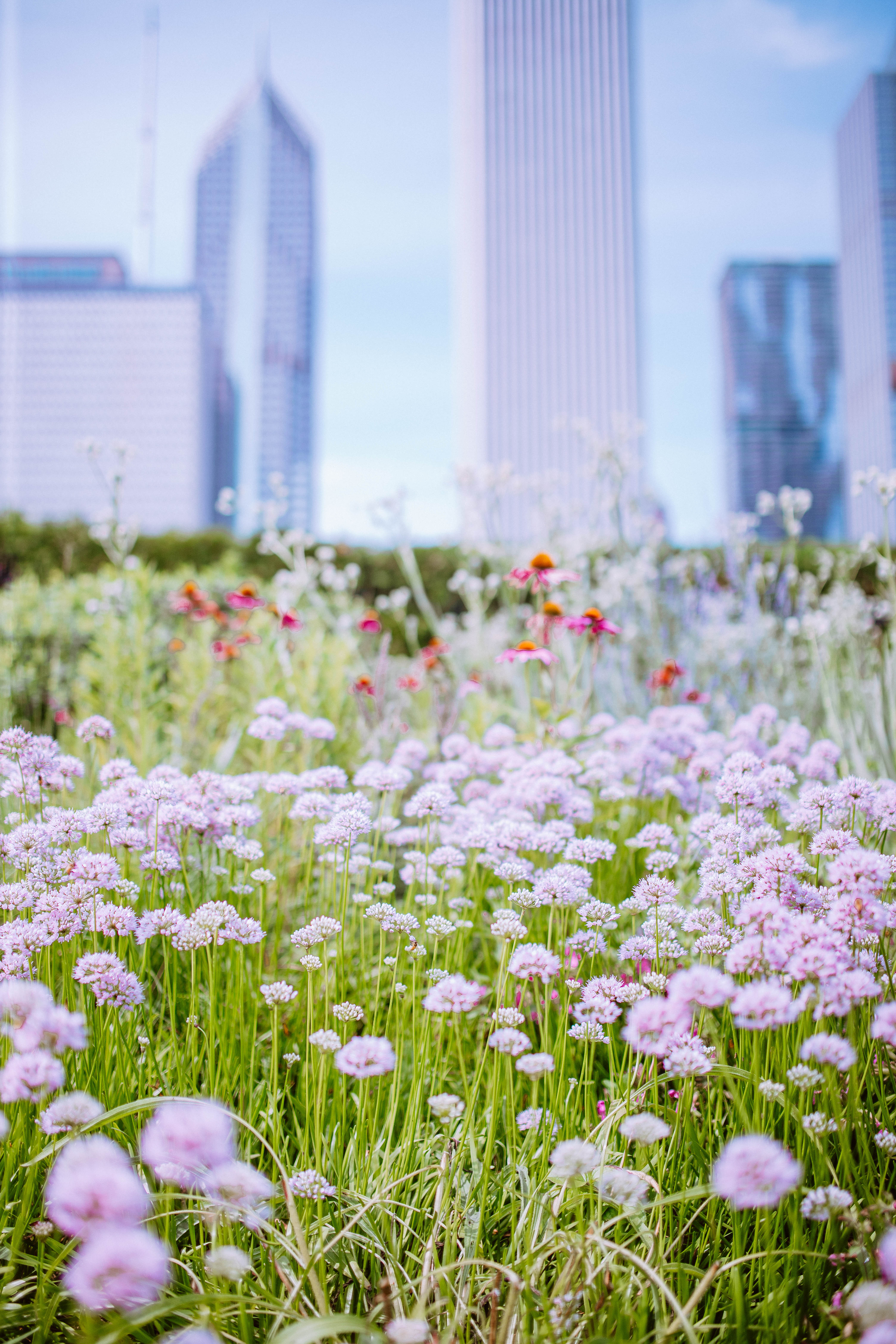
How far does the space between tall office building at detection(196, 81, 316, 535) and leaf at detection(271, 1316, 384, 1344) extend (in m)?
142

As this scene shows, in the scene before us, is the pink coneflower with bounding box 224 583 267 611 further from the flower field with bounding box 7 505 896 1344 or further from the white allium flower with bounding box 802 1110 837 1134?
the white allium flower with bounding box 802 1110 837 1134

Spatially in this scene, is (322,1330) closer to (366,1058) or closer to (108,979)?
(366,1058)

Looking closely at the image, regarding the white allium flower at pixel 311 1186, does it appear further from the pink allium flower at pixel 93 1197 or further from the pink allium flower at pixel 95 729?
the pink allium flower at pixel 95 729

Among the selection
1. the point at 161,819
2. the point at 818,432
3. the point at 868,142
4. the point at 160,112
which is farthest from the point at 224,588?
the point at 160,112

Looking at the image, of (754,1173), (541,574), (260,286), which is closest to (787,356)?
(260,286)

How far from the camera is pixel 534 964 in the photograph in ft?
3.76

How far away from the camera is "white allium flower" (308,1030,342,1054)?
42.4 inches

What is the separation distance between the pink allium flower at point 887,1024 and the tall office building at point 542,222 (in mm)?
94081

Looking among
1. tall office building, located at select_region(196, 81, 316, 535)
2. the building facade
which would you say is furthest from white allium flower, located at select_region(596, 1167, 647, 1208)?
tall office building, located at select_region(196, 81, 316, 535)

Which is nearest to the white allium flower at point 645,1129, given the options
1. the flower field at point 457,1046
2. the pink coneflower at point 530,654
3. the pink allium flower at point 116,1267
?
the flower field at point 457,1046

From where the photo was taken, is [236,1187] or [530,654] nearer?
[236,1187]

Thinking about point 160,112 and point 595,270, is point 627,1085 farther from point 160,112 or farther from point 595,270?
point 160,112

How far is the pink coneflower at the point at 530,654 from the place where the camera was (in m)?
2.43

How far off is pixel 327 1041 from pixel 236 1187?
39 cm
